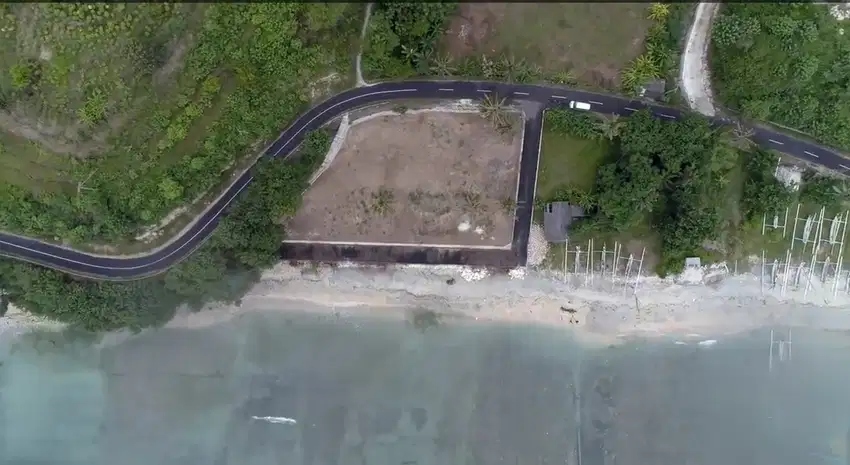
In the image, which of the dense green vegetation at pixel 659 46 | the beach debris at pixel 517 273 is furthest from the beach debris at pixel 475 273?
the dense green vegetation at pixel 659 46

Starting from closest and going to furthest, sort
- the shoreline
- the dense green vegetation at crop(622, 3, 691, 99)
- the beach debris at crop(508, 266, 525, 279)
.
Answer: the dense green vegetation at crop(622, 3, 691, 99) < the shoreline < the beach debris at crop(508, 266, 525, 279)

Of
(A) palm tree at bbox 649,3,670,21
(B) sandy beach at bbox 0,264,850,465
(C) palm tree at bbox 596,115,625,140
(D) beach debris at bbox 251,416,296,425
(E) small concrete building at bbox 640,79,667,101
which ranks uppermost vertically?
(A) palm tree at bbox 649,3,670,21

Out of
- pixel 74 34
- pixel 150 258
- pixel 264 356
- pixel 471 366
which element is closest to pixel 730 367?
pixel 471 366

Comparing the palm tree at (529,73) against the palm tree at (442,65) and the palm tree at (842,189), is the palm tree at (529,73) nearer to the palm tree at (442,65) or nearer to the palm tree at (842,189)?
the palm tree at (442,65)

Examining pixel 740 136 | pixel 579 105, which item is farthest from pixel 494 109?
pixel 740 136

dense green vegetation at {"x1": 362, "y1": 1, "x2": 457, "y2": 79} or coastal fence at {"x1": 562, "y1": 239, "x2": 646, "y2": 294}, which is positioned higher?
dense green vegetation at {"x1": 362, "y1": 1, "x2": 457, "y2": 79}

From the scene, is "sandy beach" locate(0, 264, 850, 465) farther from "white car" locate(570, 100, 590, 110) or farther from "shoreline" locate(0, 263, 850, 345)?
"white car" locate(570, 100, 590, 110)

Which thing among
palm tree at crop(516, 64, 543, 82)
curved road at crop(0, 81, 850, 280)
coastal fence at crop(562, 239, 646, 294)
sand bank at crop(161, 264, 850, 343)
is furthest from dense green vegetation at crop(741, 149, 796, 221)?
palm tree at crop(516, 64, 543, 82)
